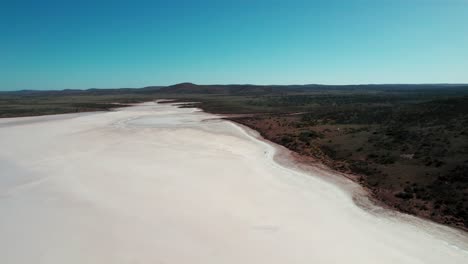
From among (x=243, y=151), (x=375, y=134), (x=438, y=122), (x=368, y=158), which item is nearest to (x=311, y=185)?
(x=368, y=158)

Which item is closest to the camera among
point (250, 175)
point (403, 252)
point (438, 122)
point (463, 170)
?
point (403, 252)

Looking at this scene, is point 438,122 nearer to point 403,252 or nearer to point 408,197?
point 408,197

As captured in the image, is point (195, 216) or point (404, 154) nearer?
point (195, 216)

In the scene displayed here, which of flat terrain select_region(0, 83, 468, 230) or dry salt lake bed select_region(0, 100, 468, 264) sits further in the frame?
flat terrain select_region(0, 83, 468, 230)

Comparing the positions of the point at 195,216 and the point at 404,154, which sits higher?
the point at 404,154

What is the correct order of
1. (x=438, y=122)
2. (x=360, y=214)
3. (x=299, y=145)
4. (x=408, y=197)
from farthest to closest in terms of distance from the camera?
(x=438, y=122)
(x=299, y=145)
(x=408, y=197)
(x=360, y=214)

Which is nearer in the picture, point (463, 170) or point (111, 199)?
point (111, 199)

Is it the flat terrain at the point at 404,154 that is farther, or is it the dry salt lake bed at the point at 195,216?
the flat terrain at the point at 404,154
